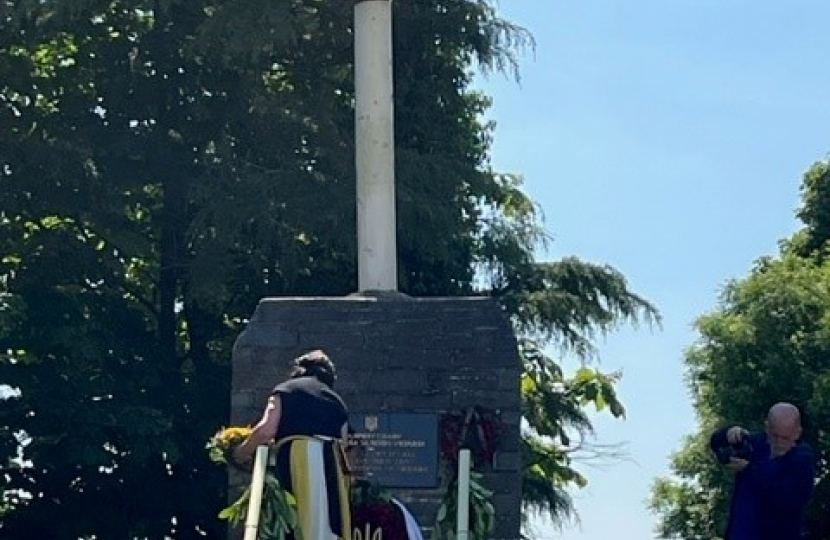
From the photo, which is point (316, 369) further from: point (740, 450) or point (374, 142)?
point (374, 142)

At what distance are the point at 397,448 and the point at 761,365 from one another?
8.14 metres

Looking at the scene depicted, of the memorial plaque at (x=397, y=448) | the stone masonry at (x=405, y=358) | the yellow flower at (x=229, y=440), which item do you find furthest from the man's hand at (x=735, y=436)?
the stone masonry at (x=405, y=358)

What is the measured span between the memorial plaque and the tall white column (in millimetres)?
1806

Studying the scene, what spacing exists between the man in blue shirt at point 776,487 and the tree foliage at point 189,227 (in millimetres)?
10528

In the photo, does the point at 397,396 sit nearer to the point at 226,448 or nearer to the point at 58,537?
the point at 226,448

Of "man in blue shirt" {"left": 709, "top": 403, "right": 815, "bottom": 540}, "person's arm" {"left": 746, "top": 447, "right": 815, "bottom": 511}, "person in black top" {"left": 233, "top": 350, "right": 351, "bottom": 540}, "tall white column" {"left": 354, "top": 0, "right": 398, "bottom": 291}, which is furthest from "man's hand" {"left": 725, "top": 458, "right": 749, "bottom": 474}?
"tall white column" {"left": 354, "top": 0, "right": 398, "bottom": 291}

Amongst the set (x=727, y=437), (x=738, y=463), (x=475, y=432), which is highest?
(x=475, y=432)

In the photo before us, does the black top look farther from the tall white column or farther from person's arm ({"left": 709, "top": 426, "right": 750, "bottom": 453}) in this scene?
the tall white column

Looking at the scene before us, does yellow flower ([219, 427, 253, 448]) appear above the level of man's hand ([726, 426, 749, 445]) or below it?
above

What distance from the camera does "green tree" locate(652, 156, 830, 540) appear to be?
68.7 feet

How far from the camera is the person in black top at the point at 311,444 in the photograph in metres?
10.6

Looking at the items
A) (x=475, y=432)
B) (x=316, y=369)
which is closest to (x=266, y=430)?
(x=316, y=369)

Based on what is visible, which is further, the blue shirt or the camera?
the camera

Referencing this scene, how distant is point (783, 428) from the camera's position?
933 centimetres
